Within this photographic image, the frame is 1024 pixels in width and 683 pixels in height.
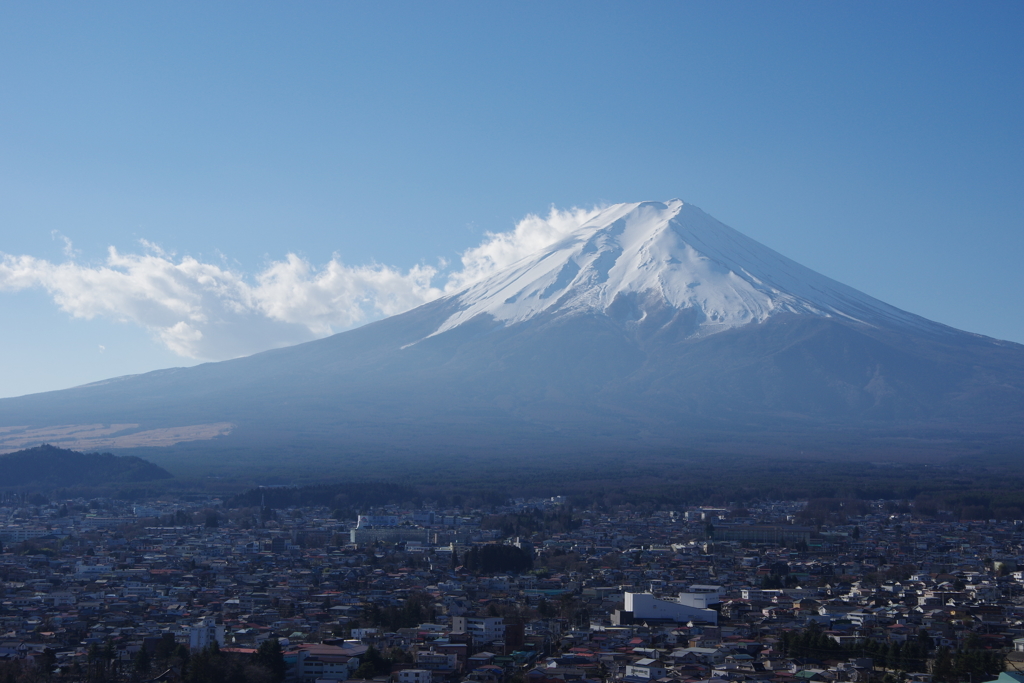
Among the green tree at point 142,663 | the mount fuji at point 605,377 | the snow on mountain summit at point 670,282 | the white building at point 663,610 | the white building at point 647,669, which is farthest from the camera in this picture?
the snow on mountain summit at point 670,282

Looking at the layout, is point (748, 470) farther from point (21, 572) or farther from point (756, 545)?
point (21, 572)

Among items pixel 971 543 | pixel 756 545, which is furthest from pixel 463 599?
pixel 971 543

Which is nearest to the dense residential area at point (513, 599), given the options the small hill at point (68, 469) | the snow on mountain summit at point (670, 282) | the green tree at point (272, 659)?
the green tree at point (272, 659)

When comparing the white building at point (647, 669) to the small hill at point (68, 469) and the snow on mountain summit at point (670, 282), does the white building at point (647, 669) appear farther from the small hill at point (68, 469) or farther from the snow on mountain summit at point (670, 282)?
the snow on mountain summit at point (670, 282)

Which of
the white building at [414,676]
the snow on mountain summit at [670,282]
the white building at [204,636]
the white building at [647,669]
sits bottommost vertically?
the white building at [414,676]

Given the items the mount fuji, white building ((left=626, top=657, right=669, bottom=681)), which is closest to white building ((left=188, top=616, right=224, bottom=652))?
white building ((left=626, top=657, right=669, bottom=681))

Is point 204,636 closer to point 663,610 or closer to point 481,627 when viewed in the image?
point 481,627
